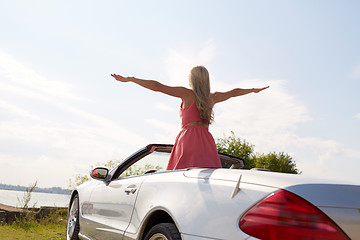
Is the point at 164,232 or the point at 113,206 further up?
the point at 113,206

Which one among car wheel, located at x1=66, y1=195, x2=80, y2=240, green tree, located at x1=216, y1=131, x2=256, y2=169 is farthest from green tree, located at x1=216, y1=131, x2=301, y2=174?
car wheel, located at x1=66, y1=195, x2=80, y2=240

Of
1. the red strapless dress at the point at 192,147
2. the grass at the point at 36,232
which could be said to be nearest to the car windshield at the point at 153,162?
the red strapless dress at the point at 192,147

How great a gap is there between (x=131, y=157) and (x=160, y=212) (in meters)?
1.49

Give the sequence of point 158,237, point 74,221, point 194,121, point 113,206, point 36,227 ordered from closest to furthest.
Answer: point 158,237, point 113,206, point 194,121, point 74,221, point 36,227

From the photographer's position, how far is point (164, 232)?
298 centimetres

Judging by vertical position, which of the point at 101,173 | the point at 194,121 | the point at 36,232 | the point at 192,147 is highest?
the point at 194,121

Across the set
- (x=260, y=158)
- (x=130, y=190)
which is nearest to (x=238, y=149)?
(x=260, y=158)

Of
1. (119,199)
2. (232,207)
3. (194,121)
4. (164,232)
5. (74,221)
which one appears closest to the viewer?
(232,207)

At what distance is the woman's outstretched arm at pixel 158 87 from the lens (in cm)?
462

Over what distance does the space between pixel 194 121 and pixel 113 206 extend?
4.28ft

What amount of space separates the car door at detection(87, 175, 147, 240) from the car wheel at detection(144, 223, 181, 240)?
0.50m

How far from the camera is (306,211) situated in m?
2.17

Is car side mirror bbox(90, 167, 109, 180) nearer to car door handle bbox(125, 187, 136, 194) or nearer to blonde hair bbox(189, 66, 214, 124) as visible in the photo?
car door handle bbox(125, 187, 136, 194)

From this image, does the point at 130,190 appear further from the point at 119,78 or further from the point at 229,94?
the point at 229,94
